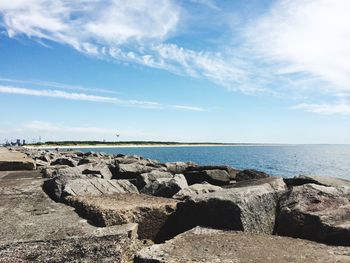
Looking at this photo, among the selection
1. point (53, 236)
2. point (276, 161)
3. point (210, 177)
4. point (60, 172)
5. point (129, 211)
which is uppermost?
point (60, 172)

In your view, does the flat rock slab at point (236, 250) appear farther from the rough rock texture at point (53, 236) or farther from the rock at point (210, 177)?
the rock at point (210, 177)

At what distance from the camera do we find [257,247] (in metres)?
3.02

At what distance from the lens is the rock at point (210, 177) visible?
1029cm

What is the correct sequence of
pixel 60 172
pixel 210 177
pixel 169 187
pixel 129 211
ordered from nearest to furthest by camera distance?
pixel 129 211 < pixel 169 187 < pixel 60 172 < pixel 210 177

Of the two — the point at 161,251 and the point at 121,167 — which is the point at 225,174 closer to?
the point at 121,167

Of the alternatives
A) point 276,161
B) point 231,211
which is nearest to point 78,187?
point 231,211

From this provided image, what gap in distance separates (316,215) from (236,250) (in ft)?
3.52

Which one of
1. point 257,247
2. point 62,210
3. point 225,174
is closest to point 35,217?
point 62,210

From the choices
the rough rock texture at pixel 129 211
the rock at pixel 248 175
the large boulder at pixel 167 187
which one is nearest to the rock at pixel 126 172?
the rock at pixel 248 175

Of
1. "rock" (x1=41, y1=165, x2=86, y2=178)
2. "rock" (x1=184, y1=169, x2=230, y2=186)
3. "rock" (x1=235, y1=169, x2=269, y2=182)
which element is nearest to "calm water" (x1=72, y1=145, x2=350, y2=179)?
"rock" (x1=184, y1=169, x2=230, y2=186)

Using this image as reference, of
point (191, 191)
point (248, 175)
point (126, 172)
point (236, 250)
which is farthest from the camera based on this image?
point (248, 175)

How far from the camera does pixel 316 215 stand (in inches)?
142

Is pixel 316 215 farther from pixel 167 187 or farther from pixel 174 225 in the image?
pixel 167 187

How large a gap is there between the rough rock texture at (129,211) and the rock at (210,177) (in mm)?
6127
